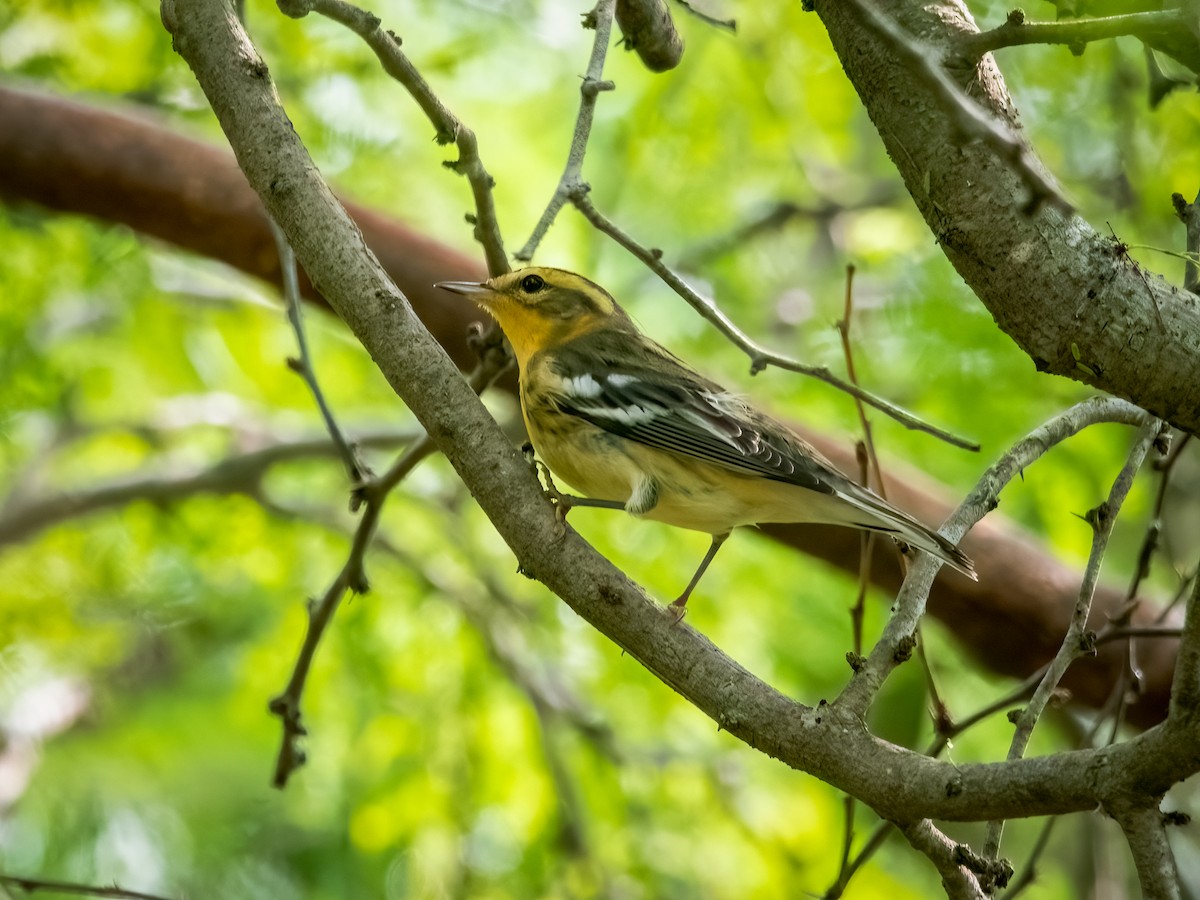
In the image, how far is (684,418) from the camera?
357 cm

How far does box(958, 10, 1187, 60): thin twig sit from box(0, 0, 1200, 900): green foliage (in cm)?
295

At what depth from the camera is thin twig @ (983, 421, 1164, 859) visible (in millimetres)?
2477

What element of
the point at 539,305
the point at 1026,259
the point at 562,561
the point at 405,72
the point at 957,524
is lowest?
the point at 562,561

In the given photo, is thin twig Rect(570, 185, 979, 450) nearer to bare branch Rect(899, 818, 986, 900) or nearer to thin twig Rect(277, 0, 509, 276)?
thin twig Rect(277, 0, 509, 276)

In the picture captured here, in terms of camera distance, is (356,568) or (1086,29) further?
(356,568)

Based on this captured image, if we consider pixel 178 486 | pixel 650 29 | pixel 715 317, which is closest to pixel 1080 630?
pixel 715 317

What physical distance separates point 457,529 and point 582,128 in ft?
11.7

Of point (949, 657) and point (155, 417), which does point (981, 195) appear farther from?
point (155, 417)

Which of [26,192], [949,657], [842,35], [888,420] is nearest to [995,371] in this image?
[888,420]

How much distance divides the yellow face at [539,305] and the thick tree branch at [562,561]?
1288 millimetres

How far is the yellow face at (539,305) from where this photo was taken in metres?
3.95

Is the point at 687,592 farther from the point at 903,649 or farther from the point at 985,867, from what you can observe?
the point at 985,867

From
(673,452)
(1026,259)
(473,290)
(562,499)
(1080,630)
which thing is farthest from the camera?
(473,290)

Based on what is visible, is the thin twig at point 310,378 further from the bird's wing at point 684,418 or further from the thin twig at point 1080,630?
the thin twig at point 1080,630
